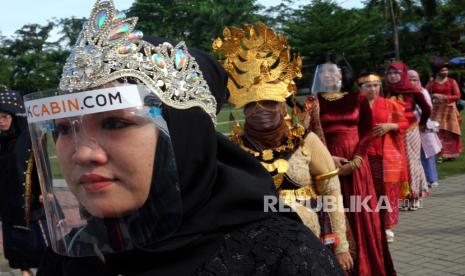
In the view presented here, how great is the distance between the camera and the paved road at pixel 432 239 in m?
5.30

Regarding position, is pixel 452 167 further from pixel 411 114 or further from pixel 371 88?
pixel 371 88

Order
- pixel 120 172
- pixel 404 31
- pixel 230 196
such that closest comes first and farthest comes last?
pixel 120 172 → pixel 230 196 → pixel 404 31

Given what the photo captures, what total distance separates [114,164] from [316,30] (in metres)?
46.2

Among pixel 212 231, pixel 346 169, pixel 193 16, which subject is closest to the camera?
pixel 212 231

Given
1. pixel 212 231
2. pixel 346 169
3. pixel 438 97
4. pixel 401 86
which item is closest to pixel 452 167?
pixel 438 97

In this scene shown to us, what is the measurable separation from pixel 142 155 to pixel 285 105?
7.70 ft

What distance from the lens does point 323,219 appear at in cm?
363

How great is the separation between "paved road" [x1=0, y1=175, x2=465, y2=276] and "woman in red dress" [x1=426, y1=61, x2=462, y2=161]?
3528 millimetres

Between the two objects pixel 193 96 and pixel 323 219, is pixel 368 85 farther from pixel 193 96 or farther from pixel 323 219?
pixel 193 96

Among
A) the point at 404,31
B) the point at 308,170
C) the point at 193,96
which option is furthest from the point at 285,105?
the point at 404,31

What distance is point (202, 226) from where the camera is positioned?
4.62 feet

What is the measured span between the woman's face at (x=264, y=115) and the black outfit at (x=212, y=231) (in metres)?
1.97

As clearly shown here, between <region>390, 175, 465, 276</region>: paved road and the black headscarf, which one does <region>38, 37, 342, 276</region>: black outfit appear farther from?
<region>390, 175, 465, 276</region>: paved road

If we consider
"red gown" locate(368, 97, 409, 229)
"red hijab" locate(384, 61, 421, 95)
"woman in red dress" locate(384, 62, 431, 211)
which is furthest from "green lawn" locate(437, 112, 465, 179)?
"red gown" locate(368, 97, 409, 229)
